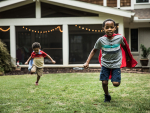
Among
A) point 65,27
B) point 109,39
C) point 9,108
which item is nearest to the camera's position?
point 9,108

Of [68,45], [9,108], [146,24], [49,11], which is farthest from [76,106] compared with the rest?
[146,24]

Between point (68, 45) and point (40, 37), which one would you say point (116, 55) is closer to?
point (68, 45)

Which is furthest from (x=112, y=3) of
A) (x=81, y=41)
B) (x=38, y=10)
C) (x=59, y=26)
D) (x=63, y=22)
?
(x=38, y=10)

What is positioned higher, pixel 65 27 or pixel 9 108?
pixel 65 27

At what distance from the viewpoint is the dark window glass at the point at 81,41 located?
38.9ft

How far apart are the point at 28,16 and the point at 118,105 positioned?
969 cm

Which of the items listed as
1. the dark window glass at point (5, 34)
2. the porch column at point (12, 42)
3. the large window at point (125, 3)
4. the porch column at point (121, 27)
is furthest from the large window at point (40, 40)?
the large window at point (125, 3)

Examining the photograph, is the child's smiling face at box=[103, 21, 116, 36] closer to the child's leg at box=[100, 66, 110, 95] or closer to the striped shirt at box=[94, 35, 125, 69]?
the striped shirt at box=[94, 35, 125, 69]

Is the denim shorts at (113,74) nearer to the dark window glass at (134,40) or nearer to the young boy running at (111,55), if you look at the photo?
the young boy running at (111,55)

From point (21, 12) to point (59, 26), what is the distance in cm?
254

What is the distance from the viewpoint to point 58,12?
1176 cm

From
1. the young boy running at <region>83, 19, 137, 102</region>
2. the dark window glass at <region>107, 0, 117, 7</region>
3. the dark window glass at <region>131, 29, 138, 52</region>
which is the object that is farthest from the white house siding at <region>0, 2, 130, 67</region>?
the young boy running at <region>83, 19, 137, 102</region>

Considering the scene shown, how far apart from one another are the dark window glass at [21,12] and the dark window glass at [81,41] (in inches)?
103

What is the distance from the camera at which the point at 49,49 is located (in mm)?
12180
